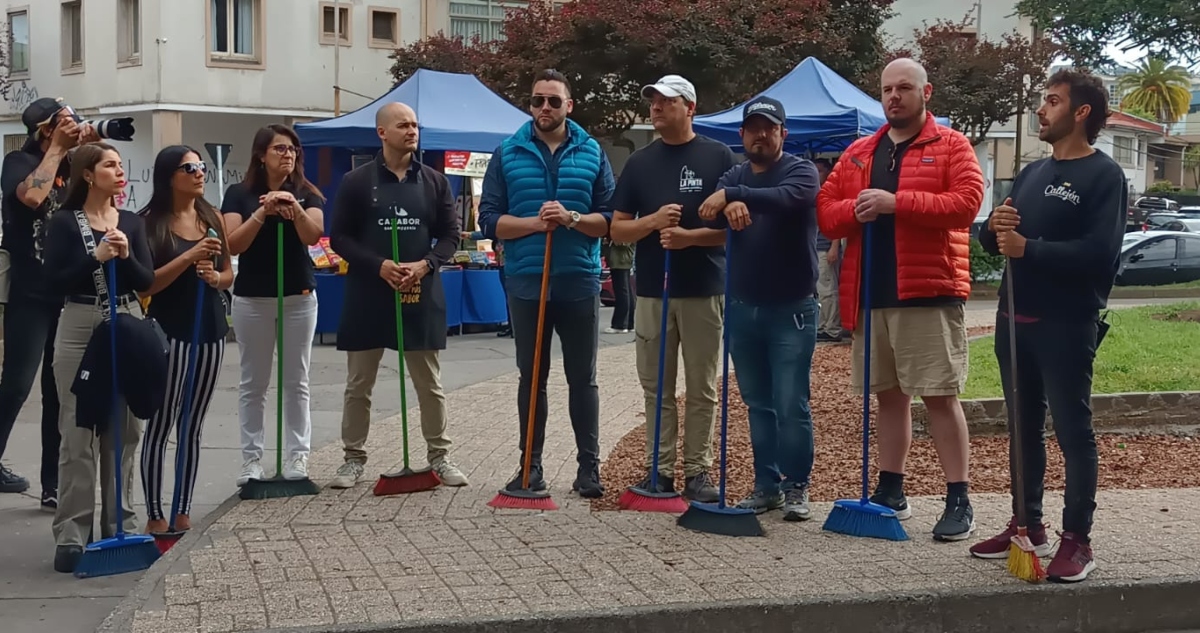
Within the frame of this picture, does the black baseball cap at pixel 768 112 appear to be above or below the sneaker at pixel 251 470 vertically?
above

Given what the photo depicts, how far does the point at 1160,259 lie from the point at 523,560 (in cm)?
2411

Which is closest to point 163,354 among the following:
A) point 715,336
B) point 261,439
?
point 261,439

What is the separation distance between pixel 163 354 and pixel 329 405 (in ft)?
15.2

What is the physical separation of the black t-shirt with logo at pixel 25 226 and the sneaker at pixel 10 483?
1.21 m

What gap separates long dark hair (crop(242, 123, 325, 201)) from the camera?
674 centimetres

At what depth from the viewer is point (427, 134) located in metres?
15.0

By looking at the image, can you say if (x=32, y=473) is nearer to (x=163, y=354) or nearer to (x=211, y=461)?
(x=211, y=461)

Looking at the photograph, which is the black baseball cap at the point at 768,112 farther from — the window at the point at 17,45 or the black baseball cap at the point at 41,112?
the window at the point at 17,45

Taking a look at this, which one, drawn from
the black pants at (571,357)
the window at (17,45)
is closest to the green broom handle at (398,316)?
the black pants at (571,357)

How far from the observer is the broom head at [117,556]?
560cm

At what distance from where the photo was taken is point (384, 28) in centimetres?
3322

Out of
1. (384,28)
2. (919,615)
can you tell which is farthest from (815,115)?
(384,28)

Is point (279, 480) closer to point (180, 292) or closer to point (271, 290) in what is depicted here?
point (271, 290)

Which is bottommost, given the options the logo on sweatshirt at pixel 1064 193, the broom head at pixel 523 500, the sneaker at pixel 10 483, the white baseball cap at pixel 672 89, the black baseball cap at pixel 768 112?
the sneaker at pixel 10 483
